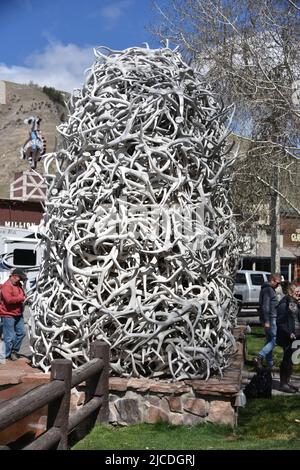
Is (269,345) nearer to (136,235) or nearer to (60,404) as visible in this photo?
(136,235)

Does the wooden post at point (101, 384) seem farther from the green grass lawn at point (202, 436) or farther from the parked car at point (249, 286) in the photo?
the parked car at point (249, 286)

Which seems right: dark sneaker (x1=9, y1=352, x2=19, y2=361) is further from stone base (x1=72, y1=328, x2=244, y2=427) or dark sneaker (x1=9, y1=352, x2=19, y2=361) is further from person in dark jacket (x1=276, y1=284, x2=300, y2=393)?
person in dark jacket (x1=276, y1=284, x2=300, y2=393)

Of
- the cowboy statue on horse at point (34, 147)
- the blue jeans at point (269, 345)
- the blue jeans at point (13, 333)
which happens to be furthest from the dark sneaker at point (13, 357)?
the cowboy statue on horse at point (34, 147)

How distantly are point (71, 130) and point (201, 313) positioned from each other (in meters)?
2.40

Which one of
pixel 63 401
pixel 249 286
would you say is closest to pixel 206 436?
pixel 63 401

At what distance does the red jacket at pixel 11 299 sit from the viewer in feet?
34.2

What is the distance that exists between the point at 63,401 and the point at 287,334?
16.7 feet

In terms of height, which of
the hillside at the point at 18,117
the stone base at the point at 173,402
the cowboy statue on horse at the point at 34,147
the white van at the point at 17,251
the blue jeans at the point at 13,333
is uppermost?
the hillside at the point at 18,117

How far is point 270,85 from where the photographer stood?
14.3 metres

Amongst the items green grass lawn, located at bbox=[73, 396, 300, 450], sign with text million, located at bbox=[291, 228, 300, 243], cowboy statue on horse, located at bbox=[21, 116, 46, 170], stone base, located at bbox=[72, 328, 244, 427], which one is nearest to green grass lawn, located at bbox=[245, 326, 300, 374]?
green grass lawn, located at bbox=[73, 396, 300, 450]

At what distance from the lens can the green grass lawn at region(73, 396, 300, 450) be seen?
539cm

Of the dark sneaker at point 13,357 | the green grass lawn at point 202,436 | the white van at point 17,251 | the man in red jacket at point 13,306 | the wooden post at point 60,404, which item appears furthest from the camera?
the white van at point 17,251

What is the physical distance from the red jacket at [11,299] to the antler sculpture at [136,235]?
351 centimetres
